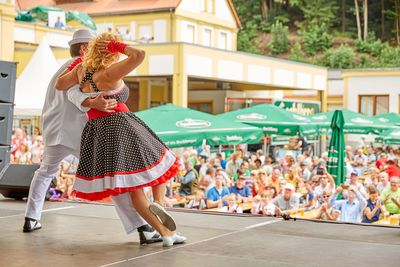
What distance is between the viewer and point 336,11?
76062 mm

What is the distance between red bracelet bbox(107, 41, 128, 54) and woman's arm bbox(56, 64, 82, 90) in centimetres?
37

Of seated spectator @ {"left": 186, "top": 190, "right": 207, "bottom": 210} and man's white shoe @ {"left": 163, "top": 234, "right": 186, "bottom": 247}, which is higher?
man's white shoe @ {"left": 163, "top": 234, "right": 186, "bottom": 247}

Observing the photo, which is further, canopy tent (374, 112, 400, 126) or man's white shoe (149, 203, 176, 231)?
canopy tent (374, 112, 400, 126)

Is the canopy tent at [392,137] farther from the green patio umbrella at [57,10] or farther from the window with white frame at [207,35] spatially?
the window with white frame at [207,35]

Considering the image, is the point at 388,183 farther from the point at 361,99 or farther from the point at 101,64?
the point at 361,99

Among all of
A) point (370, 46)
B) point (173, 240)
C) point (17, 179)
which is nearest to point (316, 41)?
point (370, 46)

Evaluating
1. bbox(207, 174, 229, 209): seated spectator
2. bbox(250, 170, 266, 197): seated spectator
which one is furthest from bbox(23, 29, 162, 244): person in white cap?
bbox(250, 170, 266, 197): seated spectator

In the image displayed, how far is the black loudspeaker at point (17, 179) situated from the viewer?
8016mm

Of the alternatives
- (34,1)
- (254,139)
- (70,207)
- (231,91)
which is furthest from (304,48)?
(70,207)

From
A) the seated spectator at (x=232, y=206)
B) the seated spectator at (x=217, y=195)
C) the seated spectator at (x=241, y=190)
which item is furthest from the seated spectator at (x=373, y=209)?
the seated spectator at (x=241, y=190)

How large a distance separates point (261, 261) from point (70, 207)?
3.18m

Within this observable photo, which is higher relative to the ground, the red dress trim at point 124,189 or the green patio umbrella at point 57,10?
the green patio umbrella at point 57,10

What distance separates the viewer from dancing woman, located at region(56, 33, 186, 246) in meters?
5.11

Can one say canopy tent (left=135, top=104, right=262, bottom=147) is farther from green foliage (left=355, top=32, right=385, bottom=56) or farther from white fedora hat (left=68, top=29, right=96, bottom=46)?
green foliage (left=355, top=32, right=385, bottom=56)
